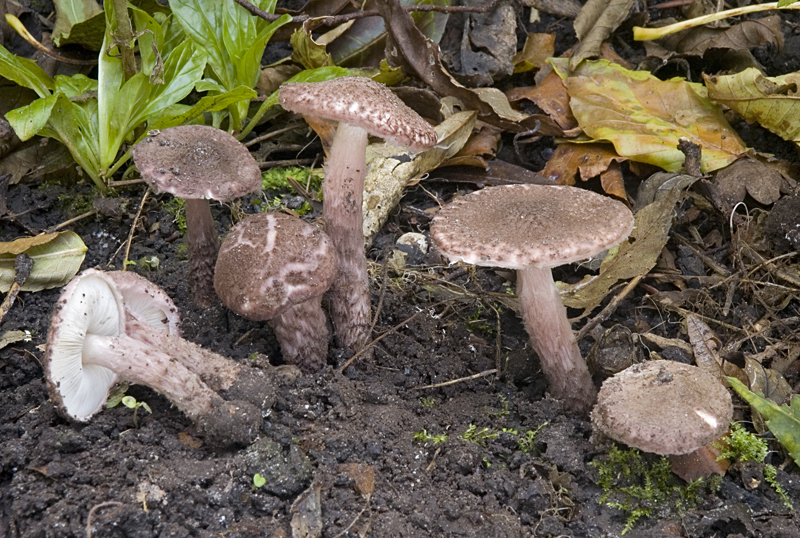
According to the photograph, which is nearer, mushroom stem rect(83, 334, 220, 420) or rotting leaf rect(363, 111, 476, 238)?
mushroom stem rect(83, 334, 220, 420)

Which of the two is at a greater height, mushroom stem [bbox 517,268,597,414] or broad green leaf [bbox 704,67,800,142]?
broad green leaf [bbox 704,67,800,142]

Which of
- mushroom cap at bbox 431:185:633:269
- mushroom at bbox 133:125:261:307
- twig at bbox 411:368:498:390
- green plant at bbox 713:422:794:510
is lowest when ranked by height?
twig at bbox 411:368:498:390

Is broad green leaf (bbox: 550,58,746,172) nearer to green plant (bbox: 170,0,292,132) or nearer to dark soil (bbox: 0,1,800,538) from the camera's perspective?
dark soil (bbox: 0,1,800,538)

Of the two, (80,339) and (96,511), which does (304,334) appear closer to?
(80,339)

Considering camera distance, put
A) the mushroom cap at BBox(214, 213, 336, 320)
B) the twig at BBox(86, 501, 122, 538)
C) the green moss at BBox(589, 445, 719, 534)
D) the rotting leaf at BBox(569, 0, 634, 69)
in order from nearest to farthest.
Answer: the twig at BBox(86, 501, 122, 538), the green moss at BBox(589, 445, 719, 534), the mushroom cap at BBox(214, 213, 336, 320), the rotting leaf at BBox(569, 0, 634, 69)

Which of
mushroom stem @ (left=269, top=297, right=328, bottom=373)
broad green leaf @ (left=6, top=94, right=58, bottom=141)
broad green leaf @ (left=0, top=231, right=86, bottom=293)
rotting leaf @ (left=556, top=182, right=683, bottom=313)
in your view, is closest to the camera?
mushroom stem @ (left=269, top=297, right=328, bottom=373)

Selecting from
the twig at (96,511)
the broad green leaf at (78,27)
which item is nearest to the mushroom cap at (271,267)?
the twig at (96,511)

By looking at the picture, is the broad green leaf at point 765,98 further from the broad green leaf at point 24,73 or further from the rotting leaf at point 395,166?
the broad green leaf at point 24,73

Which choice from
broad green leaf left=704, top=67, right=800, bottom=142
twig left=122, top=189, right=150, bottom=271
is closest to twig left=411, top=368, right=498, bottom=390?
twig left=122, top=189, right=150, bottom=271
